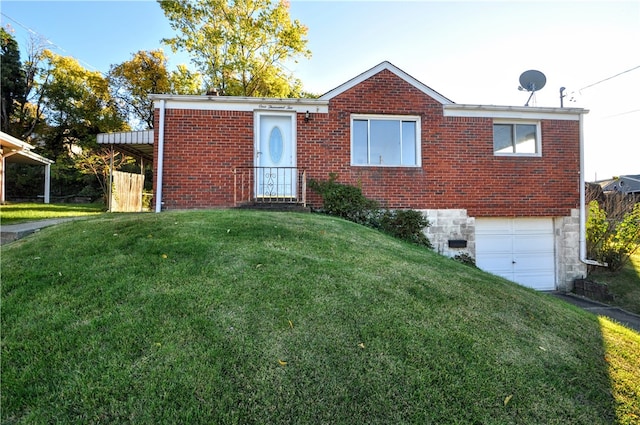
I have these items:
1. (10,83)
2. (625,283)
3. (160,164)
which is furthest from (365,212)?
(10,83)

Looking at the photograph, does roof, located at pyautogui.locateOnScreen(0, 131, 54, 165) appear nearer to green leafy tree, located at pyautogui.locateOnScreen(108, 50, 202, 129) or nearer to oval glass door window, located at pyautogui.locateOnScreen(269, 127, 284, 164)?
green leafy tree, located at pyautogui.locateOnScreen(108, 50, 202, 129)

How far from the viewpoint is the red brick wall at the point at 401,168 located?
8.33 meters

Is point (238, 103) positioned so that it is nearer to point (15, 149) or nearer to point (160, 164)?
point (160, 164)

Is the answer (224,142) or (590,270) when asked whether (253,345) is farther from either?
(590,270)

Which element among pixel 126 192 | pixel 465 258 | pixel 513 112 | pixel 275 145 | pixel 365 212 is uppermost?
pixel 513 112

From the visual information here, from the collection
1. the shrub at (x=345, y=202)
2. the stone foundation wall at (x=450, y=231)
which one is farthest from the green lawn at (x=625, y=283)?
the shrub at (x=345, y=202)

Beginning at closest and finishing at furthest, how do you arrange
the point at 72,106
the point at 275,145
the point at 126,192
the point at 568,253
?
the point at 275,145, the point at 568,253, the point at 126,192, the point at 72,106

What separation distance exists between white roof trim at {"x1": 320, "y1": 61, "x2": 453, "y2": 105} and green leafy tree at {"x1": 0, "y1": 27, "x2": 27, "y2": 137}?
2451cm

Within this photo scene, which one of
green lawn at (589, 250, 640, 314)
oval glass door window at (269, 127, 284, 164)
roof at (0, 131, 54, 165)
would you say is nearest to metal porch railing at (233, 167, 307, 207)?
oval glass door window at (269, 127, 284, 164)

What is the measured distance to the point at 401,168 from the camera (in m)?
8.86

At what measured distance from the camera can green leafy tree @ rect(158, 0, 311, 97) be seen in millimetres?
18219

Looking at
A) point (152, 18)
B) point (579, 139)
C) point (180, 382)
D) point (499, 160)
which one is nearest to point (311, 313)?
point (180, 382)

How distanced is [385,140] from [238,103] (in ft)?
13.0

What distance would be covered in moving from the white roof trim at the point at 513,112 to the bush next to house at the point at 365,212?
119 inches
